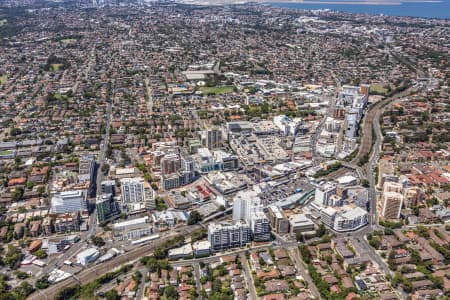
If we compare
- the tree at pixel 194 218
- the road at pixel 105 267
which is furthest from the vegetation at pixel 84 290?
the tree at pixel 194 218

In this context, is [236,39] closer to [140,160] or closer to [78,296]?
[140,160]

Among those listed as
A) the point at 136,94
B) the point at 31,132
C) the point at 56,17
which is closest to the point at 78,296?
A: the point at 31,132

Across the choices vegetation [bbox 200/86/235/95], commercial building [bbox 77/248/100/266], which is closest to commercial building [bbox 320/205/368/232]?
commercial building [bbox 77/248/100/266]

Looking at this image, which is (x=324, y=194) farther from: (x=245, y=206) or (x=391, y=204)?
(x=245, y=206)

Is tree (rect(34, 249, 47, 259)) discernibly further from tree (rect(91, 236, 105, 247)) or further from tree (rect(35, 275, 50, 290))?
tree (rect(91, 236, 105, 247))

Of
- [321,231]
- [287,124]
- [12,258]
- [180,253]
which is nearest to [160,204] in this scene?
[180,253]
